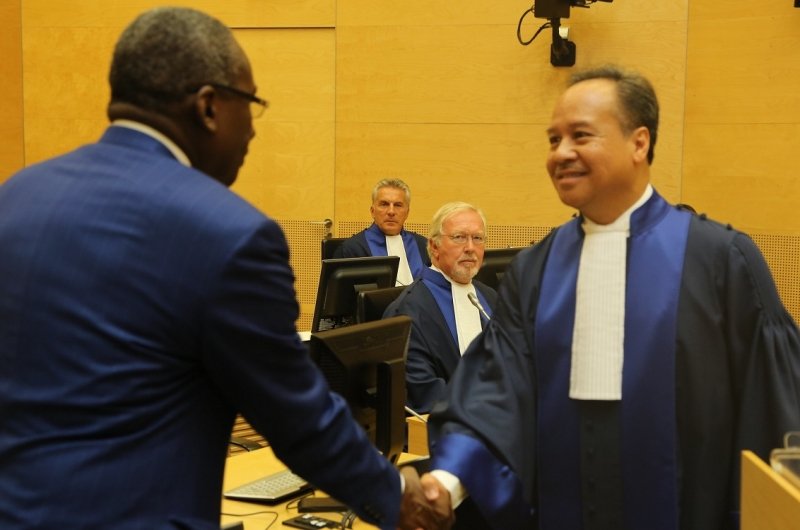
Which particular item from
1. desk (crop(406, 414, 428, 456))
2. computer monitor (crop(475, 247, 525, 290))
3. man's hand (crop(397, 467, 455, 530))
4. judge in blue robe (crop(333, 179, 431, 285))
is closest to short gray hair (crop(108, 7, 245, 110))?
man's hand (crop(397, 467, 455, 530))

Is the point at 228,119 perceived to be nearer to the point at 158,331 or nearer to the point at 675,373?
the point at 158,331

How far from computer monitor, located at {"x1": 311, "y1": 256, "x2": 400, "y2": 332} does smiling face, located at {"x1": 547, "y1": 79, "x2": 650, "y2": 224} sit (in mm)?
1926

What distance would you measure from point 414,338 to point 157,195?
2914 mm

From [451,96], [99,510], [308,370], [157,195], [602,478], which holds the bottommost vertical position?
[602,478]

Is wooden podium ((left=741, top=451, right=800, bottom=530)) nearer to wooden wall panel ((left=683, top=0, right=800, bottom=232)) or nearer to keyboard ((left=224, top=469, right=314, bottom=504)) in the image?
keyboard ((left=224, top=469, right=314, bottom=504))

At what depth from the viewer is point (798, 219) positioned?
787 centimetres

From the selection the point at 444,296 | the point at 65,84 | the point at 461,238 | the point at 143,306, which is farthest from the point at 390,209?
the point at 143,306

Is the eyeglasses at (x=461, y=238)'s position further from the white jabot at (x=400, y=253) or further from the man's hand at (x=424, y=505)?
the man's hand at (x=424, y=505)

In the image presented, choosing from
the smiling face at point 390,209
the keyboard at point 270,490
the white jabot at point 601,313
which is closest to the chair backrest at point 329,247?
the smiling face at point 390,209

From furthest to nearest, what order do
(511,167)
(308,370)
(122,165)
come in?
(511,167), (308,370), (122,165)

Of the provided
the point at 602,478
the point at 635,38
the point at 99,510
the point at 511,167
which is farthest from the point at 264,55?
the point at 99,510

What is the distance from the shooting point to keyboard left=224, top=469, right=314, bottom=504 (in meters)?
3.08

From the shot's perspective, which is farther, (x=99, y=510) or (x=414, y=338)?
(x=414, y=338)

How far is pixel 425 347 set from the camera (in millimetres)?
4570
